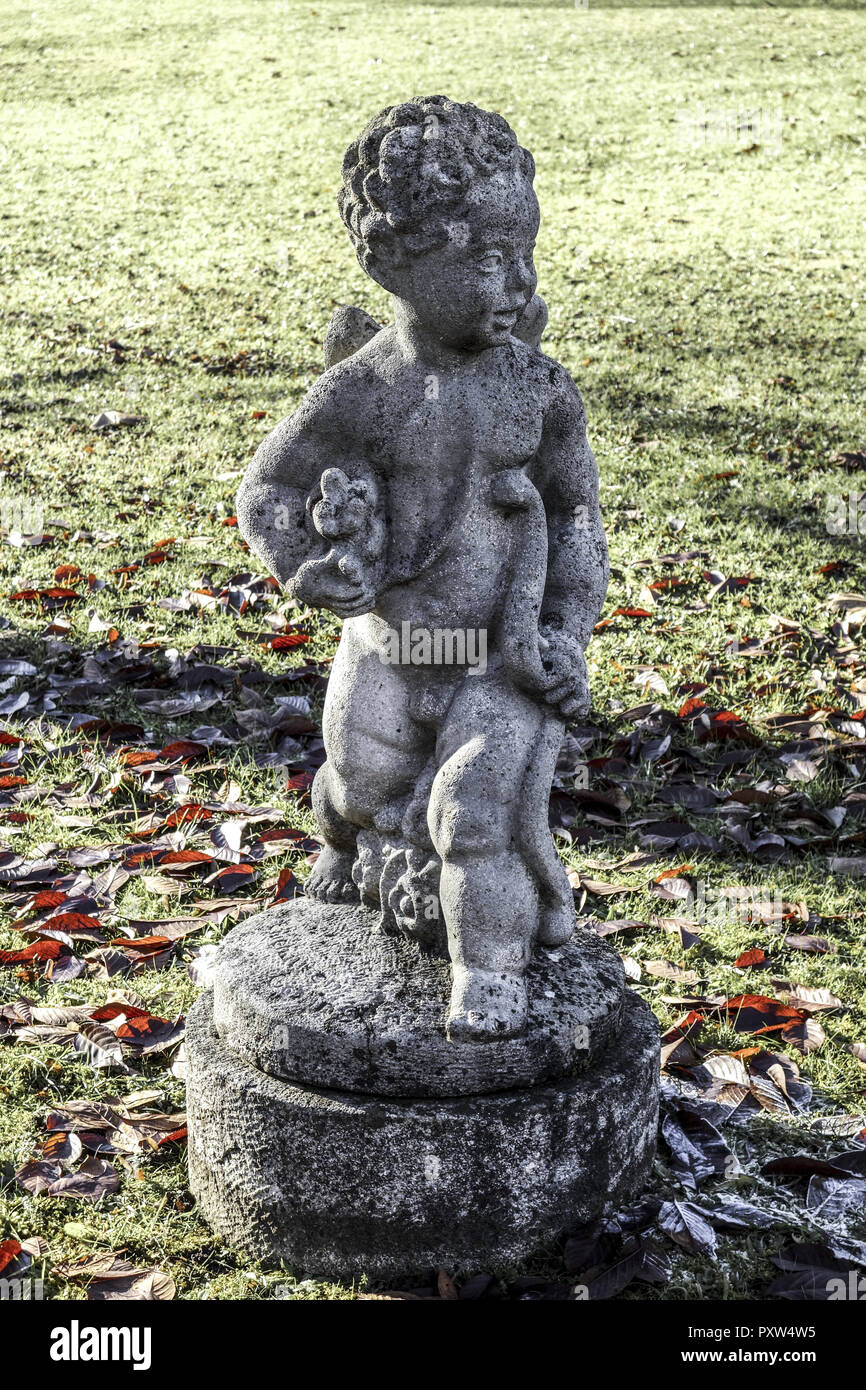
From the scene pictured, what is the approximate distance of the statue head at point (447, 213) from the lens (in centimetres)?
273

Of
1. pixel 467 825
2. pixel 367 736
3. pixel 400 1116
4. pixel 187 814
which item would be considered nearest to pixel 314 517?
pixel 367 736

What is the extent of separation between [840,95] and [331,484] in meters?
15.4

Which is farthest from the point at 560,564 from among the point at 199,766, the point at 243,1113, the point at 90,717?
the point at 90,717

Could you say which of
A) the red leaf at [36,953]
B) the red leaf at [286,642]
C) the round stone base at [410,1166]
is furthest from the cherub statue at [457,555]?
the red leaf at [286,642]

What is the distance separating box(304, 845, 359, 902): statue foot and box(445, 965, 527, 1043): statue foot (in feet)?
1.68


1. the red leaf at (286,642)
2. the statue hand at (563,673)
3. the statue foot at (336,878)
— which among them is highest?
the statue hand at (563,673)

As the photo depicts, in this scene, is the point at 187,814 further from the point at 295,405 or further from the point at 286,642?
the point at 295,405

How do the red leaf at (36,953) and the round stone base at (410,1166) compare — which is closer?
the round stone base at (410,1166)

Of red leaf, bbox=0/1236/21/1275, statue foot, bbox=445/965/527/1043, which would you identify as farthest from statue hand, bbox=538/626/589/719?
red leaf, bbox=0/1236/21/1275

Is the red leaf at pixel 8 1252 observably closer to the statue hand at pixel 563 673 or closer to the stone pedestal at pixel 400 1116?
the stone pedestal at pixel 400 1116

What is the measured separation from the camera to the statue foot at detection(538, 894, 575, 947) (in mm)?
3184

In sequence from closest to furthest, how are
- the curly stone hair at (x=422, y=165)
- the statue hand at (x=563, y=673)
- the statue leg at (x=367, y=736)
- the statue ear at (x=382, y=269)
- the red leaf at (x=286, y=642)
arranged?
the curly stone hair at (x=422, y=165) < the statue ear at (x=382, y=269) < the statue hand at (x=563, y=673) < the statue leg at (x=367, y=736) < the red leaf at (x=286, y=642)

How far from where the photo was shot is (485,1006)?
2.93 metres

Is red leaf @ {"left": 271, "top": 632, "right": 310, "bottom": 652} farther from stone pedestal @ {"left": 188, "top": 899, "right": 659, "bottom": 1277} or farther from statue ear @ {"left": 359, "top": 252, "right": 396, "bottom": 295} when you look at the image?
statue ear @ {"left": 359, "top": 252, "right": 396, "bottom": 295}
